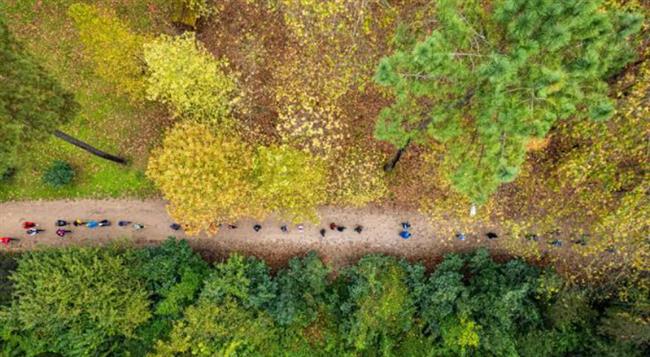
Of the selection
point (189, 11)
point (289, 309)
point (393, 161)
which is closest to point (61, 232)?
point (289, 309)

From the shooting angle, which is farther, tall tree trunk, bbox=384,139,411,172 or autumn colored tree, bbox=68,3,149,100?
tall tree trunk, bbox=384,139,411,172

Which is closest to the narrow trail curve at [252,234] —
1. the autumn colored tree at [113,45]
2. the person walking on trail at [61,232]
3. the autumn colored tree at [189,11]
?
the person walking on trail at [61,232]

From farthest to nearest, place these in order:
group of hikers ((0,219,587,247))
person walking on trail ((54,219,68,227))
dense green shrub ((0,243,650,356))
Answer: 1. person walking on trail ((54,219,68,227))
2. group of hikers ((0,219,587,247))
3. dense green shrub ((0,243,650,356))

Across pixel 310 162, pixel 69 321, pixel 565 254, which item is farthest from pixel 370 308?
pixel 69 321

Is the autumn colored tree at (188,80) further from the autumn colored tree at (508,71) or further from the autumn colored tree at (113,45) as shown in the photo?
the autumn colored tree at (508,71)

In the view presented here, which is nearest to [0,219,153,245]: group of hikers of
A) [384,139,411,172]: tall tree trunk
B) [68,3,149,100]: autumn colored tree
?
[68,3,149,100]: autumn colored tree

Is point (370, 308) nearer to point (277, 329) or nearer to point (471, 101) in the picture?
point (277, 329)

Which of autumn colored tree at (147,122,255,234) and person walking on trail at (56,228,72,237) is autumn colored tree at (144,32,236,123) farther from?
person walking on trail at (56,228,72,237)
